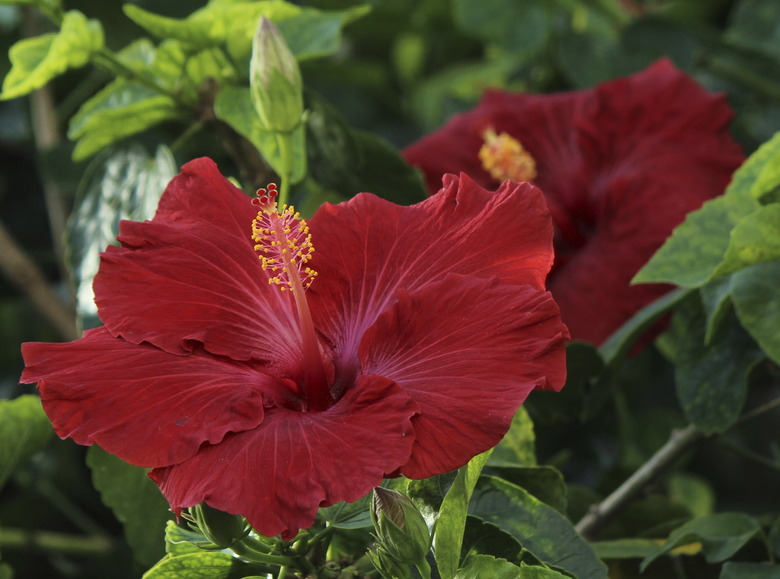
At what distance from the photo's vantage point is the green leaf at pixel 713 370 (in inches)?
37.8

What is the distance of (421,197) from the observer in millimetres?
1123

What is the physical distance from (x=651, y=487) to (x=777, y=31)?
2.57 feet

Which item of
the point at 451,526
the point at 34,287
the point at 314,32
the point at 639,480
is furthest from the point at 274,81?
the point at 34,287

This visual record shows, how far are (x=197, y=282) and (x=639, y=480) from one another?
492 mm

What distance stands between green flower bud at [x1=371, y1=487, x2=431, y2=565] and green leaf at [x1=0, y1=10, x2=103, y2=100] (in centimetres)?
58

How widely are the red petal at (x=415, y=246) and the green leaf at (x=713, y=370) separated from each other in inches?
11.6

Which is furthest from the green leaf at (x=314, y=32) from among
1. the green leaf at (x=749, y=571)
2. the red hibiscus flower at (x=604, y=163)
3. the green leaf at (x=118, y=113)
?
the green leaf at (x=749, y=571)

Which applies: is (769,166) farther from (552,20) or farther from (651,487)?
(552,20)

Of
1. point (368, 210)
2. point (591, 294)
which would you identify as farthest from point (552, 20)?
point (368, 210)

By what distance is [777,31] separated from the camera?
1482mm

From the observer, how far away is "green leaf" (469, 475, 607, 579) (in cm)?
79

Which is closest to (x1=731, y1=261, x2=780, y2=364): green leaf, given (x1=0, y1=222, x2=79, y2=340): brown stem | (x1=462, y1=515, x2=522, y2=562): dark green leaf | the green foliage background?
the green foliage background

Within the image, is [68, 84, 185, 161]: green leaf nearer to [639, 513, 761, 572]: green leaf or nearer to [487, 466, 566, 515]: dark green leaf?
[487, 466, 566, 515]: dark green leaf

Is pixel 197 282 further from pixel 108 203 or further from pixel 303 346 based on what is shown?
pixel 108 203
